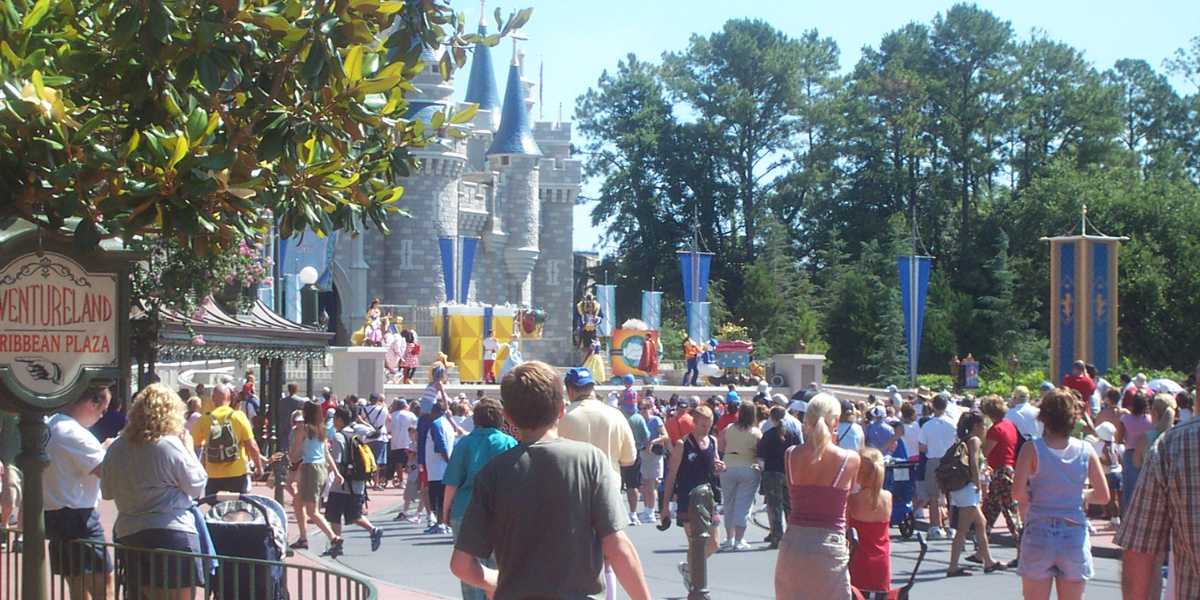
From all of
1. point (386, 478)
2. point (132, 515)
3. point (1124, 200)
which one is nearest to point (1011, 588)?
point (132, 515)

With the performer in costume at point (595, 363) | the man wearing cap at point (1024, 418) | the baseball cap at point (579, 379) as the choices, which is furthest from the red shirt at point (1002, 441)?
the performer in costume at point (595, 363)

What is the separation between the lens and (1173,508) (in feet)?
12.9

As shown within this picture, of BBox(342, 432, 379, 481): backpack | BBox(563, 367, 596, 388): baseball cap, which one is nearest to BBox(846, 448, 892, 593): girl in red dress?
BBox(563, 367, 596, 388): baseball cap

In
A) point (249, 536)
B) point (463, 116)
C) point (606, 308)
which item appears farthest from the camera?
point (606, 308)

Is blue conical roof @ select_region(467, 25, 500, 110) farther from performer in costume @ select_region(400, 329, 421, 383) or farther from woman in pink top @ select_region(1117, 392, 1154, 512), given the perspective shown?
woman in pink top @ select_region(1117, 392, 1154, 512)

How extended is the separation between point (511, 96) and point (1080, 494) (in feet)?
166

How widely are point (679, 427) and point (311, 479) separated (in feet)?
11.2

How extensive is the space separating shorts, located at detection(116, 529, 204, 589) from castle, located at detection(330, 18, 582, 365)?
36949 mm

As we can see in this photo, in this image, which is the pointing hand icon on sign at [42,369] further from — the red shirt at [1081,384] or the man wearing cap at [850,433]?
the red shirt at [1081,384]

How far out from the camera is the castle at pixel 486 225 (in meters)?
51.0

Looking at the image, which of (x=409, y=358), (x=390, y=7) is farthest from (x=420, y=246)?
(x=390, y=7)

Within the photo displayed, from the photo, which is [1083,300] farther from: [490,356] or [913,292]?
[490,356]

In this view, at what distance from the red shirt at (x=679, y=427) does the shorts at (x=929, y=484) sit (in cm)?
223

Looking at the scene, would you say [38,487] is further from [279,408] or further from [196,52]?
[279,408]
